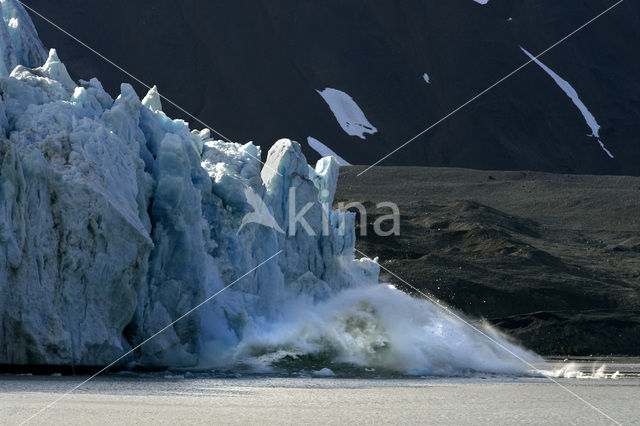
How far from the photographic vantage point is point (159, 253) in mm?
27516

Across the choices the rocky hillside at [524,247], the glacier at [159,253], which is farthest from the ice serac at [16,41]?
the rocky hillside at [524,247]

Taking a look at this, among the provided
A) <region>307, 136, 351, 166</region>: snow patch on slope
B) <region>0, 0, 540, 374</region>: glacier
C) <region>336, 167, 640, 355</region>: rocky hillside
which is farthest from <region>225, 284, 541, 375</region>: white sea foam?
<region>307, 136, 351, 166</region>: snow patch on slope

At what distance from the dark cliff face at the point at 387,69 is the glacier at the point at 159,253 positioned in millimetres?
68288

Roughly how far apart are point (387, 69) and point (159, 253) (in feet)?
288

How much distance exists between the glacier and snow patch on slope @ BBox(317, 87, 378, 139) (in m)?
72.2

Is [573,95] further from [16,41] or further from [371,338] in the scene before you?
[16,41]

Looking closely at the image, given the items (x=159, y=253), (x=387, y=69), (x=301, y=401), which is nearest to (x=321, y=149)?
(x=387, y=69)

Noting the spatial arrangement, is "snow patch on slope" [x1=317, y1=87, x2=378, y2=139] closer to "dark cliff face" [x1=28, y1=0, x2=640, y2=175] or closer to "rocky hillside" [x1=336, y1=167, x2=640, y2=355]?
"dark cliff face" [x1=28, y1=0, x2=640, y2=175]

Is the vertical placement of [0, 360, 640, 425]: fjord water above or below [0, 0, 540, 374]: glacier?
below

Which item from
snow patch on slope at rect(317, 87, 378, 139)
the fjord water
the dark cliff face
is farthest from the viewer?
snow patch on slope at rect(317, 87, 378, 139)

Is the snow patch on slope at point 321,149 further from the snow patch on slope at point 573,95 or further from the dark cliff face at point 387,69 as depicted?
the snow patch on slope at point 573,95

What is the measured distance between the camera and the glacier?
24.2 m

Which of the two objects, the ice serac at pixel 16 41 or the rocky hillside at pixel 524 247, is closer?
the ice serac at pixel 16 41

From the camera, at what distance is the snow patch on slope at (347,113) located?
10825cm
